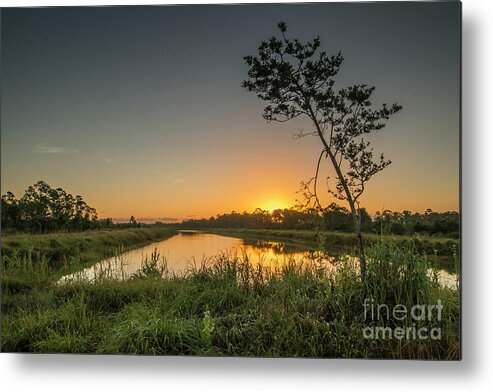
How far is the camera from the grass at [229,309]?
11.5ft

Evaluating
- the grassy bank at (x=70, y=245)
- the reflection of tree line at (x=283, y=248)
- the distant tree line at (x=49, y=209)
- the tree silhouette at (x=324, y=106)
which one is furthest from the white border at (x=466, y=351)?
the distant tree line at (x=49, y=209)

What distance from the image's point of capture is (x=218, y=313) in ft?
11.9

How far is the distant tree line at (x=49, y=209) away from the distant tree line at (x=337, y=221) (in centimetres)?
60

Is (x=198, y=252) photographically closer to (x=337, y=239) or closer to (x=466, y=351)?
(x=337, y=239)

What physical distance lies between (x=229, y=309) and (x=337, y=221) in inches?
33.4

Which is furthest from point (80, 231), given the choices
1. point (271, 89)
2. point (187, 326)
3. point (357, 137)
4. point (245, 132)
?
point (357, 137)

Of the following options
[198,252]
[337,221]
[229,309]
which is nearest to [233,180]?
[198,252]

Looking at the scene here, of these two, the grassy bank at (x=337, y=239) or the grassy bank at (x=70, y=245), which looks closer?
the grassy bank at (x=337, y=239)

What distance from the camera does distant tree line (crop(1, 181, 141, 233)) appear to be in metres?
3.71

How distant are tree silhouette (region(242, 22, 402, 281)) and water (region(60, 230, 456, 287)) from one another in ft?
1.10

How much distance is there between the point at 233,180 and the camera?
3.75 metres

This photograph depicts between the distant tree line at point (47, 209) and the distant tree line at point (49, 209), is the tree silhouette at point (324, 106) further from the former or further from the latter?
the distant tree line at point (47, 209)

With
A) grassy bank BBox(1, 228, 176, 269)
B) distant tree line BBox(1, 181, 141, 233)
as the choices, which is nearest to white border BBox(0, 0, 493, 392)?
grassy bank BBox(1, 228, 176, 269)

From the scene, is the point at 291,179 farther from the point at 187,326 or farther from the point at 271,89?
the point at 187,326
